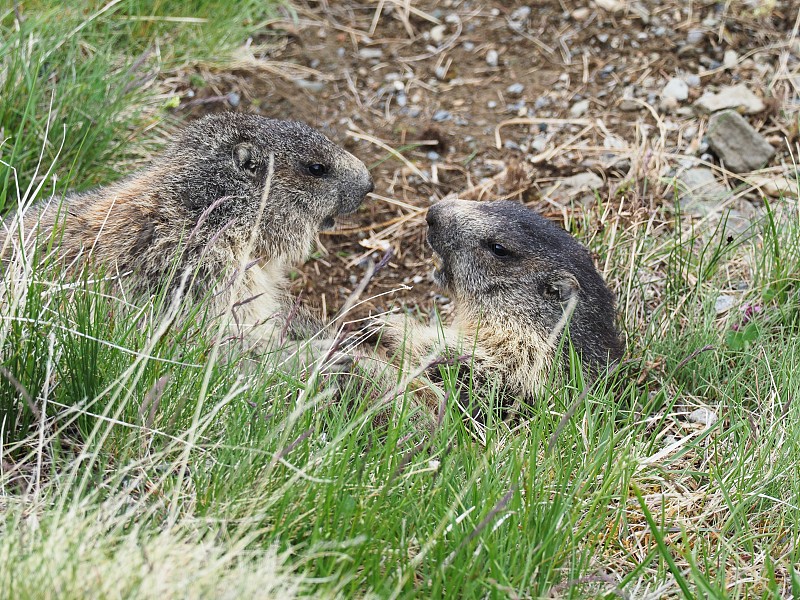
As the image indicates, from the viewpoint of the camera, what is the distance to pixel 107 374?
360 cm

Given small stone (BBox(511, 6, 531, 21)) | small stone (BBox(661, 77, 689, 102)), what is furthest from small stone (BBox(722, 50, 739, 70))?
small stone (BBox(511, 6, 531, 21))

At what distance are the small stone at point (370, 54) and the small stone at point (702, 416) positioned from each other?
14.5ft

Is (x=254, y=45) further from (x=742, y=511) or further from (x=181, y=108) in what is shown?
(x=742, y=511)

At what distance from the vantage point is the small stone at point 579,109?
287 inches

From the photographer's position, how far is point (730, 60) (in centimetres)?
733

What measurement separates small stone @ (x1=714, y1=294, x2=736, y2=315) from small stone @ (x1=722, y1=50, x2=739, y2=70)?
2521 millimetres

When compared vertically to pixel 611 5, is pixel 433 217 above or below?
below

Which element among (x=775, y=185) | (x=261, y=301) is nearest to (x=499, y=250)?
(x=261, y=301)

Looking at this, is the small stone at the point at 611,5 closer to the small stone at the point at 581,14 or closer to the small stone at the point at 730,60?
the small stone at the point at 581,14

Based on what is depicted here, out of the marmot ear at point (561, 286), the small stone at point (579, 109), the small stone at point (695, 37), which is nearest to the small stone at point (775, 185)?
the small stone at point (579, 109)

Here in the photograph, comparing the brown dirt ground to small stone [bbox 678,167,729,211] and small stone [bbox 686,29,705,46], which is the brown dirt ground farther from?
small stone [bbox 678,167,729,211]

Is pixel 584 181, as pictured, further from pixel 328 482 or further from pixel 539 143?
pixel 328 482

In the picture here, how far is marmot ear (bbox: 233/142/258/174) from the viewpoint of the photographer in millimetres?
5199

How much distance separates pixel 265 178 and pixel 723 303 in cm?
282
